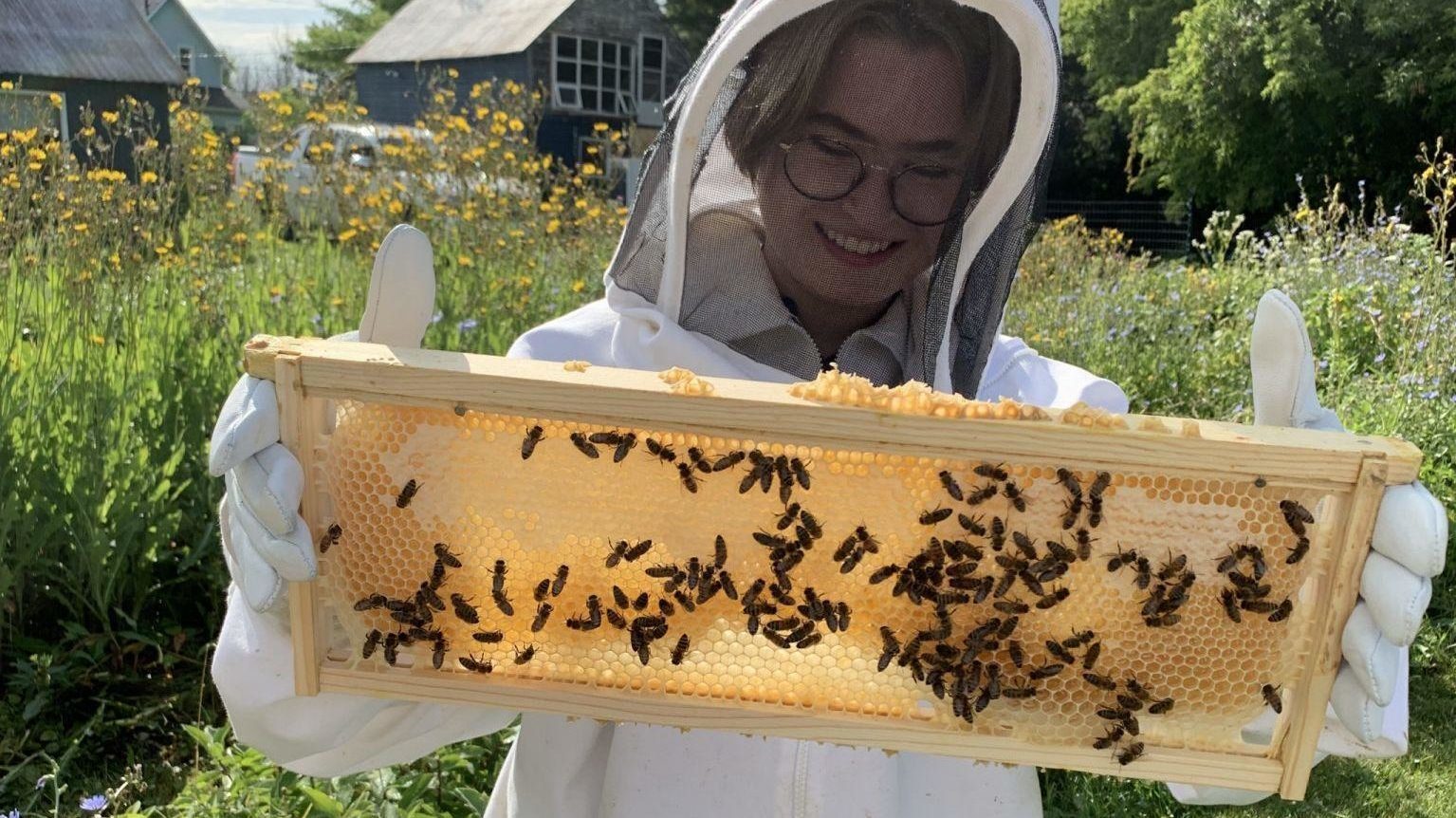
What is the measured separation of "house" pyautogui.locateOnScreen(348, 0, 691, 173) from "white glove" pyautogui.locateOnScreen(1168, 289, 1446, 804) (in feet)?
121

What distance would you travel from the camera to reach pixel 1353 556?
1.81 m

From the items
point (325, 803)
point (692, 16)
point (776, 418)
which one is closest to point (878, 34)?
point (776, 418)

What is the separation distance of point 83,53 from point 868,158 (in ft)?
82.8

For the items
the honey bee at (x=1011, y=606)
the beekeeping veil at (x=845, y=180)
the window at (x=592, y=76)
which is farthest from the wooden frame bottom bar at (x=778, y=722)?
the window at (x=592, y=76)

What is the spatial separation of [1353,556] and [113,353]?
4.97 metres

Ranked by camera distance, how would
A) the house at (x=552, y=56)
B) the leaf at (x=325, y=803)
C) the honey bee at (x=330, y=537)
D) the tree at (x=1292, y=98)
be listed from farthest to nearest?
1. the house at (x=552, y=56)
2. the tree at (x=1292, y=98)
3. the leaf at (x=325, y=803)
4. the honey bee at (x=330, y=537)

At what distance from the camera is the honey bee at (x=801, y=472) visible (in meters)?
1.88

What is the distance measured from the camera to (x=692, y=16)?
1753 inches

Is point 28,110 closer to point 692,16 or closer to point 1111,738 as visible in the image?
point 1111,738

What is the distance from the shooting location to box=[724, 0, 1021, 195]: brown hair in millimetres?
2361

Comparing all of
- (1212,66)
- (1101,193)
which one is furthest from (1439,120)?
(1101,193)

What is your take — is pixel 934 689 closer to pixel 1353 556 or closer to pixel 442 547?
pixel 1353 556

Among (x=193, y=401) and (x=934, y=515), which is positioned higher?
(x=934, y=515)

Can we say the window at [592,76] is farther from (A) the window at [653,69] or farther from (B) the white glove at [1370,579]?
(B) the white glove at [1370,579]
